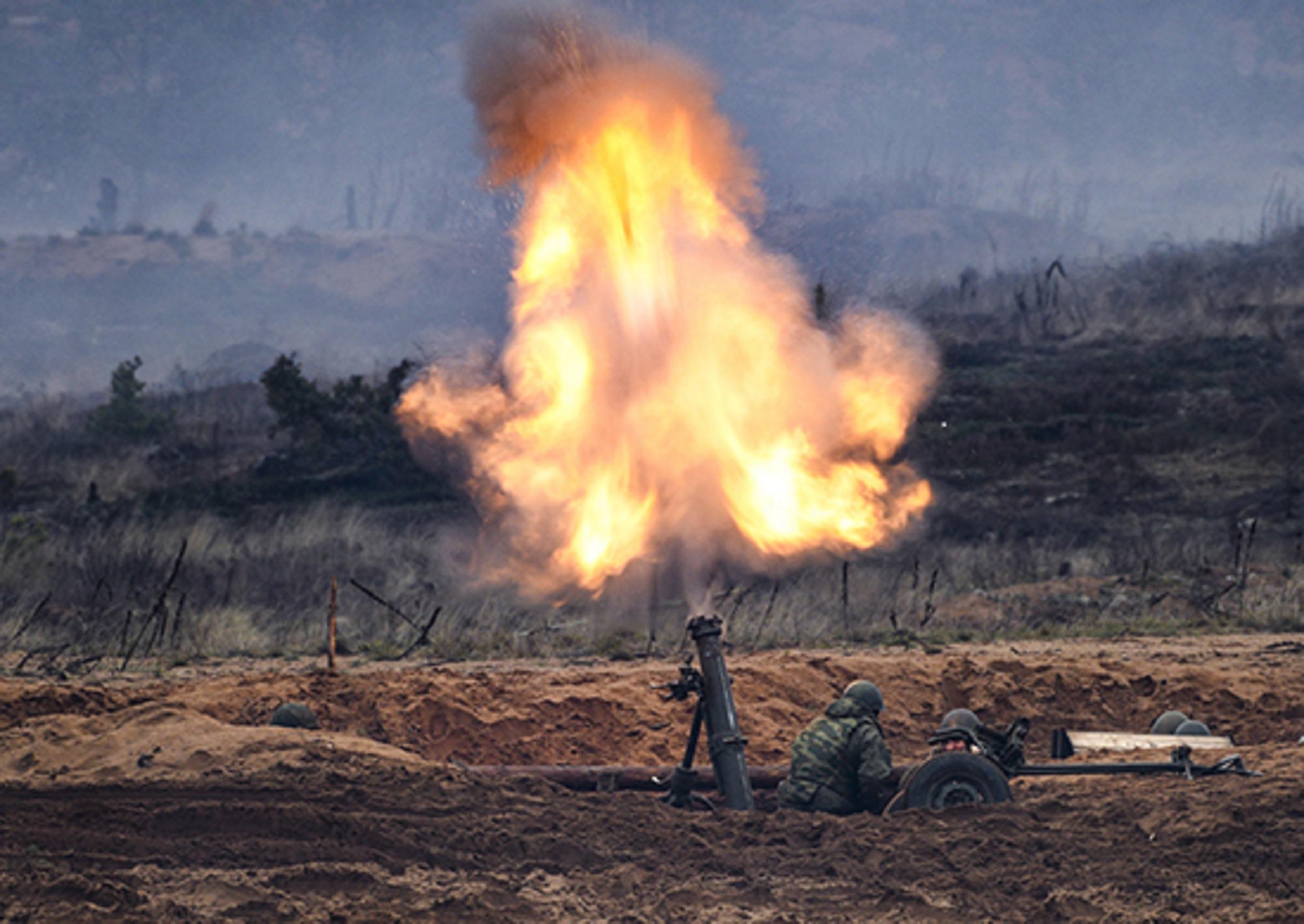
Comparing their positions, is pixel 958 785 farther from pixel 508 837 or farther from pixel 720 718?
pixel 508 837

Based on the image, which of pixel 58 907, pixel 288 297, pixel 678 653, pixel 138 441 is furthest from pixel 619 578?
pixel 288 297

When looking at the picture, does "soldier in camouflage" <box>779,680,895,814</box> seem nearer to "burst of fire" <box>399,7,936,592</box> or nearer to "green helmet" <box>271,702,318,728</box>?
"burst of fire" <box>399,7,936,592</box>

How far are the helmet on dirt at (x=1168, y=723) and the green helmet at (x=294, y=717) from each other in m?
7.76

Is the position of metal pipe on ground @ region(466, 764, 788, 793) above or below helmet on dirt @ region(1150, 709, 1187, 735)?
below

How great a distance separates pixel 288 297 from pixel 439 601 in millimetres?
119368

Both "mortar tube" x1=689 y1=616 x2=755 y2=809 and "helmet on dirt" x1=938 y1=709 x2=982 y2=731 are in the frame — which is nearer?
"mortar tube" x1=689 y1=616 x2=755 y2=809

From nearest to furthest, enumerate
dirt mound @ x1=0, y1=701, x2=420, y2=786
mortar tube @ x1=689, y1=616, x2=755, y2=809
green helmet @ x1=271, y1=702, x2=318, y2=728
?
mortar tube @ x1=689, y1=616, x2=755, y2=809, dirt mound @ x1=0, y1=701, x2=420, y2=786, green helmet @ x1=271, y1=702, x2=318, y2=728

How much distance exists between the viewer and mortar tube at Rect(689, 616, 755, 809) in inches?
412

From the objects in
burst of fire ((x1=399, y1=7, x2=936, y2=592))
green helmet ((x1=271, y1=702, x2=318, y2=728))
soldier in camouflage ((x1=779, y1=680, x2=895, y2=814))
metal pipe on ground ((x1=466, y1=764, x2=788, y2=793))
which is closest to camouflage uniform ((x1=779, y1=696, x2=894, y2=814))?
soldier in camouflage ((x1=779, y1=680, x2=895, y2=814))

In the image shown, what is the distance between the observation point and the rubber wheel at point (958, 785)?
32.3 ft

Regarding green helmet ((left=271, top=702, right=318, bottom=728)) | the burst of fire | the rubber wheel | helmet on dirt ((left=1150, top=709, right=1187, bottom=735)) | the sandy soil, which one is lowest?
the sandy soil

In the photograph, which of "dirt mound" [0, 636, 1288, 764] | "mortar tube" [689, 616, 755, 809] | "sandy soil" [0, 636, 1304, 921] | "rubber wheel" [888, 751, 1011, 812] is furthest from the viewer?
"dirt mound" [0, 636, 1288, 764]

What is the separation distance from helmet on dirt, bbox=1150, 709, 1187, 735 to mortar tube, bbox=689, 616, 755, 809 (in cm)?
483

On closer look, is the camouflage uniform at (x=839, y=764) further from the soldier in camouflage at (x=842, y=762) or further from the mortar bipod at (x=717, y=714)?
the mortar bipod at (x=717, y=714)
